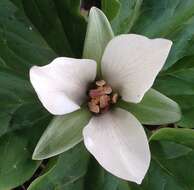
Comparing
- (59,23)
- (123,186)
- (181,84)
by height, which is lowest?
(123,186)

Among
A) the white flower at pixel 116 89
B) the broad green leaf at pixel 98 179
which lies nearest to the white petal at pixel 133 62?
the white flower at pixel 116 89

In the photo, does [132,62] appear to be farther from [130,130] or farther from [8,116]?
[8,116]

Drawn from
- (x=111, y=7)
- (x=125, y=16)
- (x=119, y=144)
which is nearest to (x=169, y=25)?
(x=125, y=16)

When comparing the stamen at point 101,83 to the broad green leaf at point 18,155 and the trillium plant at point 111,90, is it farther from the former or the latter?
the broad green leaf at point 18,155

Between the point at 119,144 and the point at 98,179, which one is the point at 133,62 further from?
the point at 98,179

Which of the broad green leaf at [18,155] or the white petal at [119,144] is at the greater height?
the white petal at [119,144]

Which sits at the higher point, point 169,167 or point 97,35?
point 97,35
